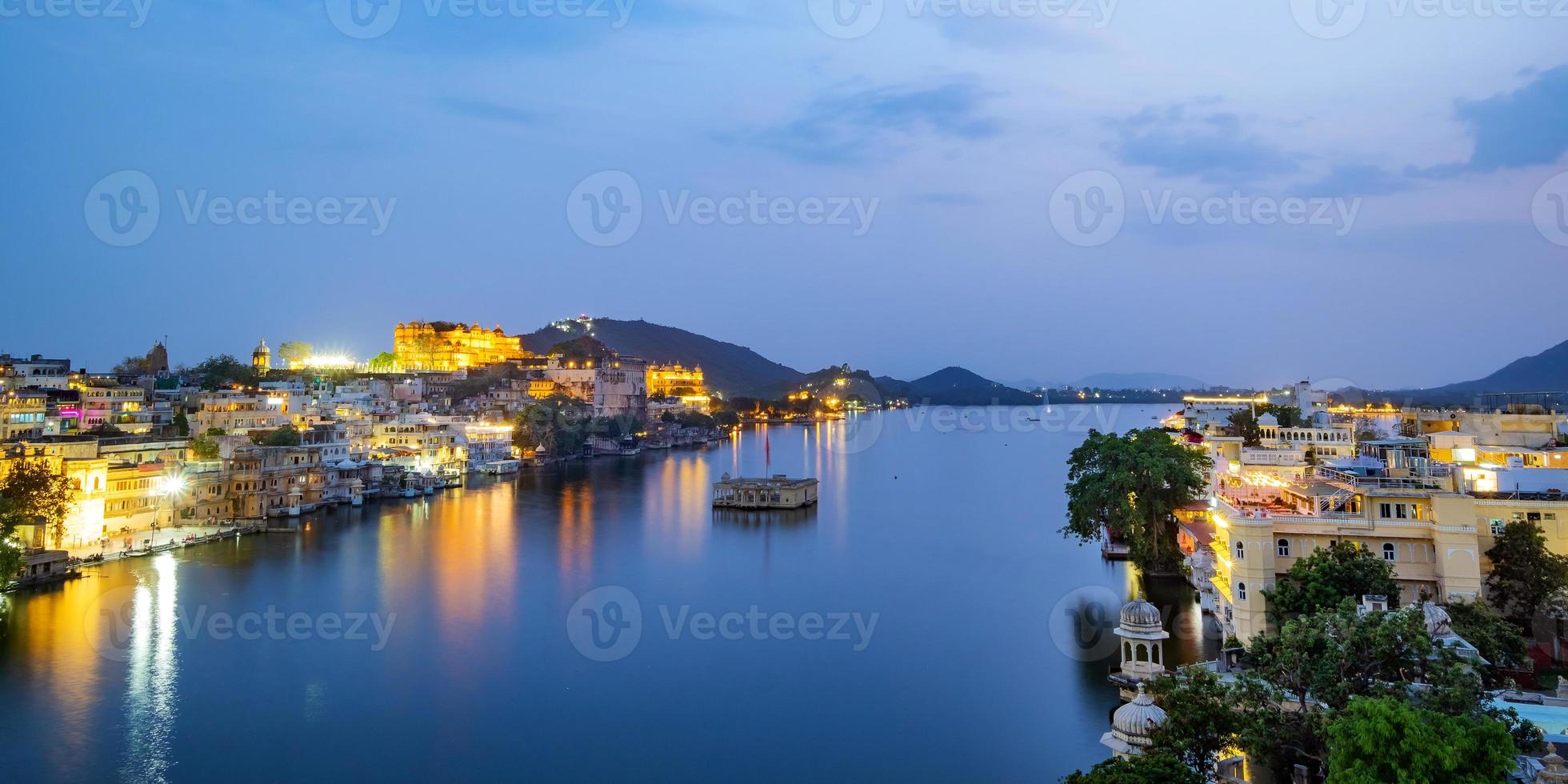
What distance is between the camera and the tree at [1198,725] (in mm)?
7102

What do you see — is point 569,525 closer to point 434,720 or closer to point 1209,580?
point 434,720

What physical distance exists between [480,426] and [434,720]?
3148 centimetres

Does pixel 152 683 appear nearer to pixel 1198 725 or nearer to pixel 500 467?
Answer: pixel 1198 725

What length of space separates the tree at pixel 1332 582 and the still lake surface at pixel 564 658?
7.44 ft

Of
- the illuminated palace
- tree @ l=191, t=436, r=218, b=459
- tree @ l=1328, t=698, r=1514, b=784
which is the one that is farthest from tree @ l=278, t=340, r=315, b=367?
tree @ l=1328, t=698, r=1514, b=784

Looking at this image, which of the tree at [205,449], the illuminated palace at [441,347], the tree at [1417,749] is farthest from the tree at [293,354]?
the tree at [1417,749]

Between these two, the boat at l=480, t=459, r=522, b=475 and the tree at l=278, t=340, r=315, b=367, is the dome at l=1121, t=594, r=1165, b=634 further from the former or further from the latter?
the tree at l=278, t=340, r=315, b=367

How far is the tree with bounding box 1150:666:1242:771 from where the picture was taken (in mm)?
7102

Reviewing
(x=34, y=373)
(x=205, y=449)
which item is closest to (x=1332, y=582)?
(x=205, y=449)

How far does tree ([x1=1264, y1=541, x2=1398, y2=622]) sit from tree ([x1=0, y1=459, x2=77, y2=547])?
63.0 feet

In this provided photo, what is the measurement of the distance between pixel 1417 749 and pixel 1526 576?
6.06 m

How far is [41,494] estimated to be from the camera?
17094 mm

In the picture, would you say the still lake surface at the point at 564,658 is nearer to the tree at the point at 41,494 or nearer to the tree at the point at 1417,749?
the tree at the point at 41,494

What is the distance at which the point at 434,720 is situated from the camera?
35.3 ft
